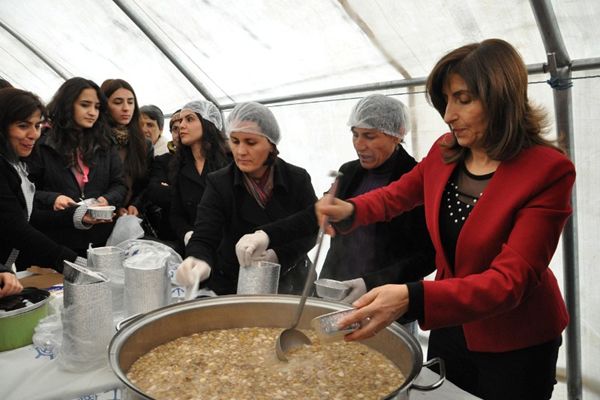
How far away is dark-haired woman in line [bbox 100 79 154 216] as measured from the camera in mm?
3434

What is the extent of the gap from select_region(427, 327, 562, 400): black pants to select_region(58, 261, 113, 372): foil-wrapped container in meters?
1.17

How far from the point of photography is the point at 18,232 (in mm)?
2090

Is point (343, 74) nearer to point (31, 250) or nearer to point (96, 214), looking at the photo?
point (96, 214)

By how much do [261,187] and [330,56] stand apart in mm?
1402

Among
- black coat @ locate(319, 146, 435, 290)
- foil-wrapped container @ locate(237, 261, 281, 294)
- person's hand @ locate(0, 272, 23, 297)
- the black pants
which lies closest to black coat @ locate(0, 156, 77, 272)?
person's hand @ locate(0, 272, 23, 297)

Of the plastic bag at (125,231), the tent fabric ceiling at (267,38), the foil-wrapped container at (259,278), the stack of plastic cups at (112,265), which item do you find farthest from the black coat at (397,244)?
the plastic bag at (125,231)

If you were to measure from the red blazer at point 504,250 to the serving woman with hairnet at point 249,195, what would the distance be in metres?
0.65

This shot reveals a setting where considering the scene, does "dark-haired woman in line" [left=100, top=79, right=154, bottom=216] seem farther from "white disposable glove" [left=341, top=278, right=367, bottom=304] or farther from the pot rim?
"white disposable glove" [left=341, top=278, right=367, bottom=304]

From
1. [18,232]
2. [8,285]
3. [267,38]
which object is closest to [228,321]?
[8,285]

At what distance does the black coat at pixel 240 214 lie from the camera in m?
2.12

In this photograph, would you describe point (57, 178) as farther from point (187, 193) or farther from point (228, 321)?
point (228, 321)

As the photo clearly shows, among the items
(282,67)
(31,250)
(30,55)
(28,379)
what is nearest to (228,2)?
(282,67)

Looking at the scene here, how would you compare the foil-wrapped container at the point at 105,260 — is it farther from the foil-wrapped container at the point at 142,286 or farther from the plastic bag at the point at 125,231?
the plastic bag at the point at 125,231

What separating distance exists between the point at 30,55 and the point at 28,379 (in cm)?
621
